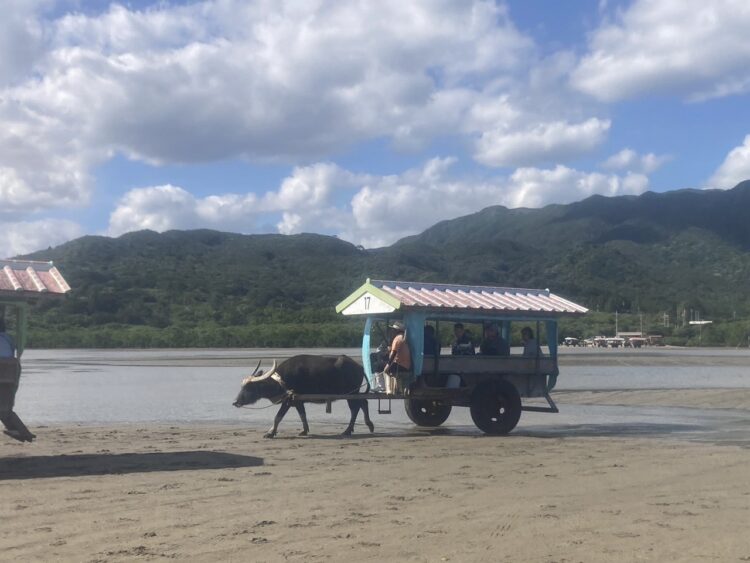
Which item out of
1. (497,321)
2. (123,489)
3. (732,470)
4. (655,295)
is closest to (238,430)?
(497,321)

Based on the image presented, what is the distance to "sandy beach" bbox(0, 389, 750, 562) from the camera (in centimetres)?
796

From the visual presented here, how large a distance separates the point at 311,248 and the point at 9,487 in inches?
Answer: 6910

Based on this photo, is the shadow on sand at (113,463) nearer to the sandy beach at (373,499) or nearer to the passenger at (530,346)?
the sandy beach at (373,499)

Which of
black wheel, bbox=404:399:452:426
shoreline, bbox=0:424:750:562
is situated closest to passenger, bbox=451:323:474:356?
black wheel, bbox=404:399:452:426

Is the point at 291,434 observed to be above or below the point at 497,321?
below

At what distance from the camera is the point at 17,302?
12.5 metres

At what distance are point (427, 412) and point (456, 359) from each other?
168 cm

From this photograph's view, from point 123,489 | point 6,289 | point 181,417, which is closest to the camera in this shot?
point 123,489


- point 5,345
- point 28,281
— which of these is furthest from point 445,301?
point 5,345

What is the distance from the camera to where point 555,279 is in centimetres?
17962

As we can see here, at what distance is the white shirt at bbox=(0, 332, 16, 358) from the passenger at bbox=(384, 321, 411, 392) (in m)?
6.83

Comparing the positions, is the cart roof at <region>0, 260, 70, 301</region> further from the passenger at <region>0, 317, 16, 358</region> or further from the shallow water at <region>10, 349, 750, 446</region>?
the shallow water at <region>10, 349, 750, 446</region>

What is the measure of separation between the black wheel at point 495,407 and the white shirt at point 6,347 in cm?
837

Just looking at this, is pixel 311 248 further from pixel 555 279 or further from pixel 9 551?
pixel 9 551
